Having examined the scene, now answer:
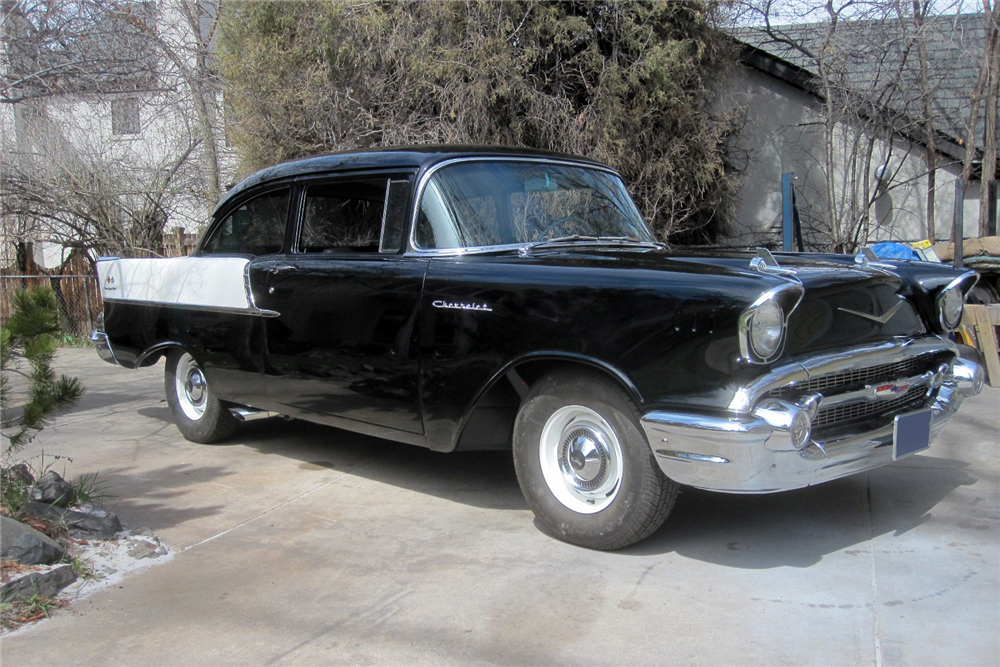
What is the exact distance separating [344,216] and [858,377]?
2840 millimetres

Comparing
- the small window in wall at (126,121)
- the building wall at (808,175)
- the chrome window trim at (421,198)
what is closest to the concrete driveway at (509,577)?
the chrome window trim at (421,198)

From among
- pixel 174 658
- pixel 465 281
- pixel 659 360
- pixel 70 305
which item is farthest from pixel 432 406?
pixel 70 305

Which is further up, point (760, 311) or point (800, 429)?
point (760, 311)

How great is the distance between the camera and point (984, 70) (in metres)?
10.1

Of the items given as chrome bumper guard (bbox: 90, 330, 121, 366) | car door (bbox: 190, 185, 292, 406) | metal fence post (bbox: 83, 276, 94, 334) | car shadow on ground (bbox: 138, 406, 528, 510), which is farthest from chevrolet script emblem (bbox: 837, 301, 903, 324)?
metal fence post (bbox: 83, 276, 94, 334)

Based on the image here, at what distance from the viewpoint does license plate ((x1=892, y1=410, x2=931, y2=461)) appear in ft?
12.2

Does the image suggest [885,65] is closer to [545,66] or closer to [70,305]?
[545,66]

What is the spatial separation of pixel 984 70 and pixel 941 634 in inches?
360

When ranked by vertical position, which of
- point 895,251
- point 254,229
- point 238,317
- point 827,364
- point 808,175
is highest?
point 808,175

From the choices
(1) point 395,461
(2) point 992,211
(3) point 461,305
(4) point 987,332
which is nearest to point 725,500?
(3) point 461,305

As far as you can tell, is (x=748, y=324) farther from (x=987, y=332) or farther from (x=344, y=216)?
(x=987, y=332)

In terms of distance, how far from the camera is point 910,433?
3.78 m

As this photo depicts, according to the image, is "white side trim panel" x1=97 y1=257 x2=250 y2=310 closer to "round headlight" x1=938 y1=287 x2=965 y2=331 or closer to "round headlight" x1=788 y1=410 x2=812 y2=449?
"round headlight" x1=788 y1=410 x2=812 y2=449

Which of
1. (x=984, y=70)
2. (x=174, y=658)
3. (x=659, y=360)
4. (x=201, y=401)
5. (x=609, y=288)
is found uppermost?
(x=984, y=70)
